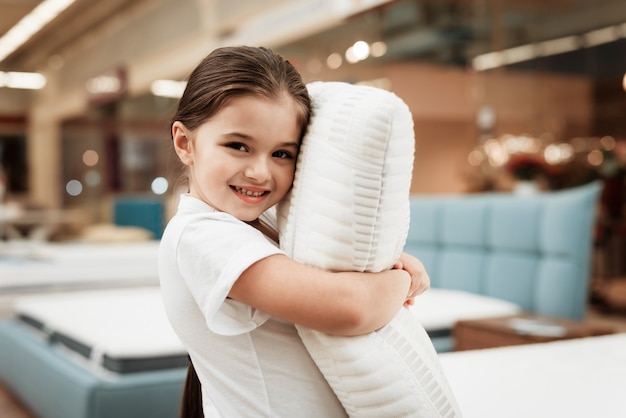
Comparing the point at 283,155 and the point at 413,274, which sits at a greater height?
the point at 283,155

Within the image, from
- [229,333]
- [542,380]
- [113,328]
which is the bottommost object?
[113,328]

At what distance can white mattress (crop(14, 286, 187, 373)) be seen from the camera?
95.3 inches

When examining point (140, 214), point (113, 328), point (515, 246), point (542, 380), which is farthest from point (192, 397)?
point (140, 214)

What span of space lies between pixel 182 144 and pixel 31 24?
9.83 meters

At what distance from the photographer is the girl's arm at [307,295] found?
98 cm

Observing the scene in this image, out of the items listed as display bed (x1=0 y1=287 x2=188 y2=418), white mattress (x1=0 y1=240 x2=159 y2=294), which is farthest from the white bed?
display bed (x1=0 y1=287 x2=188 y2=418)

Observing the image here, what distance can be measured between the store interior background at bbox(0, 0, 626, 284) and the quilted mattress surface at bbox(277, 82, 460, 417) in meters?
3.91

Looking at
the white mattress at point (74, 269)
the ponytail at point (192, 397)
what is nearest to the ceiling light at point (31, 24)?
the white mattress at point (74, 269)

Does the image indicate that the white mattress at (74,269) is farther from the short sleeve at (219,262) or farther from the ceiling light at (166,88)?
the ceiling light at (166,88)

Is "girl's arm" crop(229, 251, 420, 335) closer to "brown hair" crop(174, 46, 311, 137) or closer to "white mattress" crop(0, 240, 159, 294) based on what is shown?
"brown hair" crop(174, 46, 311, 137)

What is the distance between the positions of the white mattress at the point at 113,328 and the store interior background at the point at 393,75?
204cm

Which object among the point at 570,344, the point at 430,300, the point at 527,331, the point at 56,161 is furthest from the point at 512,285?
the point at 56,161

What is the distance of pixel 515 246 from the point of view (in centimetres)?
346

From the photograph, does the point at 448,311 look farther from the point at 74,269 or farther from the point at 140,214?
the point at 140,214
